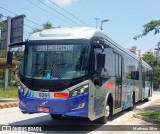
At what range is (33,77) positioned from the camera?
1130 centimetres

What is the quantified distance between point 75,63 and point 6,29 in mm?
25251

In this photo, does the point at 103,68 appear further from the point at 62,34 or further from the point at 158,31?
the point at 158,31

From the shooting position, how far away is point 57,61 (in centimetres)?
1126

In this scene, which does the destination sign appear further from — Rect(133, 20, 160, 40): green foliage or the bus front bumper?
Rect(133, 20, 160, 40): green foliage

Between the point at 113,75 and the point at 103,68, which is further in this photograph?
the point at 113,75

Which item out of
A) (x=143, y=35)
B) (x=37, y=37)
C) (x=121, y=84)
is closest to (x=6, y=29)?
(x=143, y=35)

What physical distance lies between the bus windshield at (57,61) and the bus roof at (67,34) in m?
0.31

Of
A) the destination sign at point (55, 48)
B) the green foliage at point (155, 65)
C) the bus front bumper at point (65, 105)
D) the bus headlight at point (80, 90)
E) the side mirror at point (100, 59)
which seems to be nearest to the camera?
the bus front bumper at point (65, 105)

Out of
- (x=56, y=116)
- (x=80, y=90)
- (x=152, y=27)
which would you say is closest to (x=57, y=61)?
(x=80, y=90)

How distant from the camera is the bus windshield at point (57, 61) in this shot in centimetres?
1108

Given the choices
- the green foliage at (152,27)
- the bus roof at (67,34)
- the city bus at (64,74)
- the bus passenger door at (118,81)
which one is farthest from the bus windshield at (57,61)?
the green foliage at (152,27)

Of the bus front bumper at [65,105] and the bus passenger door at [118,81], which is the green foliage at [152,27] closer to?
the bus passenger door at [118,81]

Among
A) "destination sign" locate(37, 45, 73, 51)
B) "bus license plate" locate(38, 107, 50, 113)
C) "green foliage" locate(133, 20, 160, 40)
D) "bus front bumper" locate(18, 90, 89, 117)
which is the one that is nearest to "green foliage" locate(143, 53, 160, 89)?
"green foliage" locate(133, 20, 160, 40)

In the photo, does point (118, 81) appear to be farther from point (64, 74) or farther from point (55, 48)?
point (64, 74)
